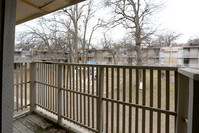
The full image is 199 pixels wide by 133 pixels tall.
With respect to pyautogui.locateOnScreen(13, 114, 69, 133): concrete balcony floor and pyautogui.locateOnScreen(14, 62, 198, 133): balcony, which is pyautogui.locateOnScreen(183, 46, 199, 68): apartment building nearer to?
pyautogui.locateOnScreen(14, 62, 198, 133): balcony

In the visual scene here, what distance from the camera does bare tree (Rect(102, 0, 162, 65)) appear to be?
7.19m

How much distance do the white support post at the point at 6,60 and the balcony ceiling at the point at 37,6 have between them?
0.56 m

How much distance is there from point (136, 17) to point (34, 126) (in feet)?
27.3

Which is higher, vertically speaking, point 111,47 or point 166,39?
point 166,39

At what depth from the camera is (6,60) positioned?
0.87m

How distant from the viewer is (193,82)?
576 mm

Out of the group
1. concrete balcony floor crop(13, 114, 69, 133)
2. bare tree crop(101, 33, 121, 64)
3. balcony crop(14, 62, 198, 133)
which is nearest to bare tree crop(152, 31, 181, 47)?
bare tree crop(101, 33, 121, 64)

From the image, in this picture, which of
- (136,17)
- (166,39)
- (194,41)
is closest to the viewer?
(194,41)

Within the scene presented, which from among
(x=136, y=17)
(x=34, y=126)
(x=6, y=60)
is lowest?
(x=34, y=126)

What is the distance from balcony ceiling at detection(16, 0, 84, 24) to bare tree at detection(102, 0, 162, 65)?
254 inches

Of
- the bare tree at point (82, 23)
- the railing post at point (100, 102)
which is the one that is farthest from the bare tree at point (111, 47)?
the railing post at point (100, 102)

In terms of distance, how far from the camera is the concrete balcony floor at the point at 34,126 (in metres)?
2.14

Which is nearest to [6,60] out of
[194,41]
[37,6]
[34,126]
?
[37,6]

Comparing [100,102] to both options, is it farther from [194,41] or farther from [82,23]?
[82,23]
